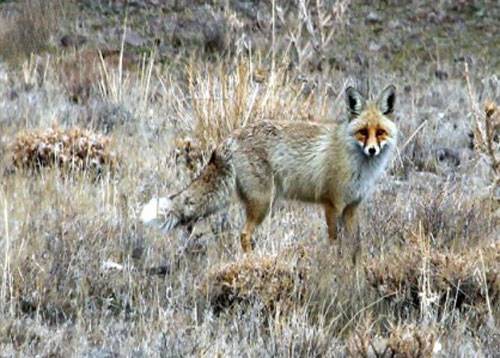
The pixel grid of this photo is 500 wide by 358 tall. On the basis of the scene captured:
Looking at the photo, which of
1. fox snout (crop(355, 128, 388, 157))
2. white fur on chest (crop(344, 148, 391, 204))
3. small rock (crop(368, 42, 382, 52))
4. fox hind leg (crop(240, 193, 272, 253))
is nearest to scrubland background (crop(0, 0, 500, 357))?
fox hind leg (crop(240, 193, 272, 253))

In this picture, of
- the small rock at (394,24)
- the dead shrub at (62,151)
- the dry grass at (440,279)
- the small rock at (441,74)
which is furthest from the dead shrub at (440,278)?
the small rock at (394,24)

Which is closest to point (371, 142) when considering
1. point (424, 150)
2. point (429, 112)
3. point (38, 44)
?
point (424, 150)

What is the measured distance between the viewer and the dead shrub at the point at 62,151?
352 inches

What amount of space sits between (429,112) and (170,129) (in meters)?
Answer: 3.62

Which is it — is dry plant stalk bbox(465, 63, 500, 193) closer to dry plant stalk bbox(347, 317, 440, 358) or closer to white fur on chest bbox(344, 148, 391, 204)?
white fur on chest bbox(344, 148, 391, 204)

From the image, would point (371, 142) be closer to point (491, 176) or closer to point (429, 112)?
point (491, 176)

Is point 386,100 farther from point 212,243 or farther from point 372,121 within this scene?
point 212,243

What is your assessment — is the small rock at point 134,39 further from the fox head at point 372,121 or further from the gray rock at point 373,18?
the fox head at point 372,121

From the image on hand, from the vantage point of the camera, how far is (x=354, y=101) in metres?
7.26

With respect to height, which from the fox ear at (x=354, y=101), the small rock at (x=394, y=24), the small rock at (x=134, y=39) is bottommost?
the small rock at (x=134, y=39)

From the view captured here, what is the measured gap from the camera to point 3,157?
9.17 meters

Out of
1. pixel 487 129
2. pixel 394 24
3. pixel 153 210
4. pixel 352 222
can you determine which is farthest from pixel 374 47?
pixel 487 129

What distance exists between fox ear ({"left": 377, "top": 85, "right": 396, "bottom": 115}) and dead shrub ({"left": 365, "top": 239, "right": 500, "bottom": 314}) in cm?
133

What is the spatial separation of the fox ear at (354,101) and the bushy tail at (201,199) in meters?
0.85
